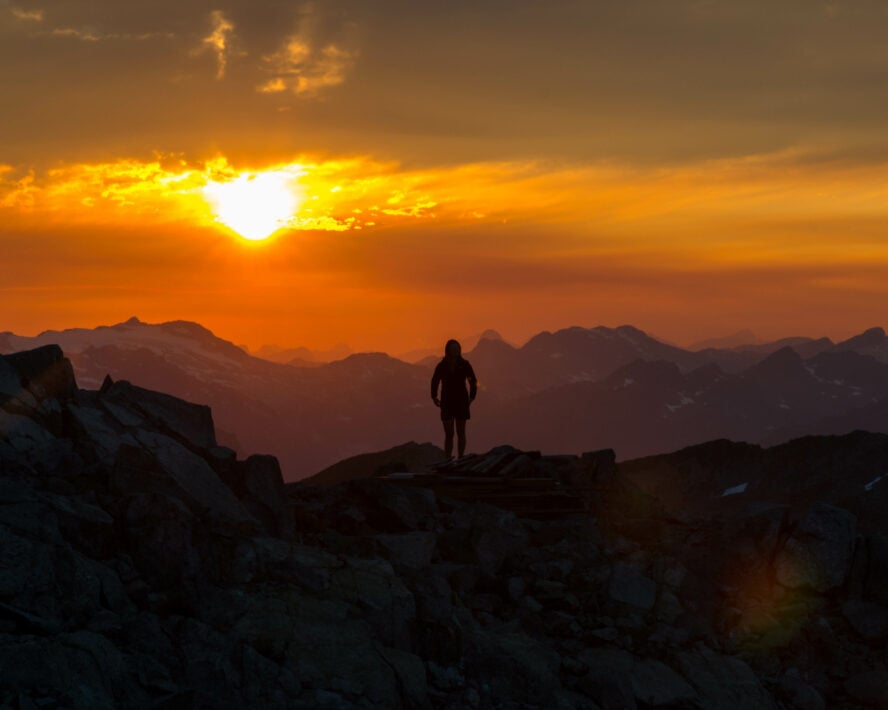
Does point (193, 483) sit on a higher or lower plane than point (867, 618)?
higher

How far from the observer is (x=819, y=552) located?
1530 centimetres

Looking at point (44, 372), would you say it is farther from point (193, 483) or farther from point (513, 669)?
point (513, 669)

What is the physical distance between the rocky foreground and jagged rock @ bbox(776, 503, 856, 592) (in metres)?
0.04

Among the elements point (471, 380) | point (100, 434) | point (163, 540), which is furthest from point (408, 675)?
point (471, 380)

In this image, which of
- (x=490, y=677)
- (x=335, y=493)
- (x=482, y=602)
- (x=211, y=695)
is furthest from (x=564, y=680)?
(x=335, y=493)

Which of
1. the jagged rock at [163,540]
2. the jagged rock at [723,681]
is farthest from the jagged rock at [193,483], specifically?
the jagged rock at [723,681]

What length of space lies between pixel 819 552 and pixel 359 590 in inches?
349

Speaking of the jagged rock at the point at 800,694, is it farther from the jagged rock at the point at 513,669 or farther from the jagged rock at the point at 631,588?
the jagged rock at the point at 513,669

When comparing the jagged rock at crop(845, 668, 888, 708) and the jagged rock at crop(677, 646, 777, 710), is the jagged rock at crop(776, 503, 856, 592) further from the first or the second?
the jagged rock at crop(677, 646, 777, 710)

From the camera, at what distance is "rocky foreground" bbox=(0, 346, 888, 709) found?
903cm

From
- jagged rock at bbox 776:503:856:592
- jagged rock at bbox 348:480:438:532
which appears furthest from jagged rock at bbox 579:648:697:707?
jagged rock at bbox 348:480:438:532

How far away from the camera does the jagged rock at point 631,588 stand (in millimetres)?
13672

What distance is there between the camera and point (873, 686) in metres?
12.9

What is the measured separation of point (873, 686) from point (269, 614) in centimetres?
926
